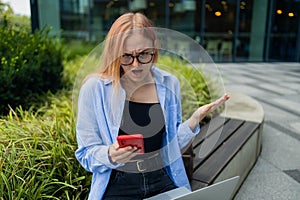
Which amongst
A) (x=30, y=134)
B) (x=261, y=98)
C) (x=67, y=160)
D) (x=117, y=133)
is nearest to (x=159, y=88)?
(x=117, y=133)

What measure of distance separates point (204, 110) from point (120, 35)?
54 centimetres

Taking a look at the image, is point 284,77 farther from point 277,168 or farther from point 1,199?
point 1,199

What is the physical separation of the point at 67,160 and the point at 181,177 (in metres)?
0.76

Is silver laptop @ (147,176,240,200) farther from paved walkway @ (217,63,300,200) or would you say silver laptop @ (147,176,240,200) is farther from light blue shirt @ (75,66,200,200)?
paved walkway @ (217,63,300,200)

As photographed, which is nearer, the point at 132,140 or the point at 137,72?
the point at 132,140

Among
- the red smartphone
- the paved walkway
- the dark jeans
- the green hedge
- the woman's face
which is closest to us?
the red smartphone

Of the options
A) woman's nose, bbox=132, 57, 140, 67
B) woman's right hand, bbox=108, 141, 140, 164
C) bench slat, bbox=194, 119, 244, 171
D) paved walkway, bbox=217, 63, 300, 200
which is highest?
woman's nose, bbox=132, 57, 140, 67

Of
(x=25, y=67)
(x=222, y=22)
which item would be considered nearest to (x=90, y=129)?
(x=25, y=67)

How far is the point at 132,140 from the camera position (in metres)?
1.04

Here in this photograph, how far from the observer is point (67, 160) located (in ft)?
6.27

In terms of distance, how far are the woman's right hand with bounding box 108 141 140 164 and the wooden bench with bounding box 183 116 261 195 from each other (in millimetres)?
581

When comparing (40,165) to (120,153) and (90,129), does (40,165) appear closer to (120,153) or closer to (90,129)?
(90,129)

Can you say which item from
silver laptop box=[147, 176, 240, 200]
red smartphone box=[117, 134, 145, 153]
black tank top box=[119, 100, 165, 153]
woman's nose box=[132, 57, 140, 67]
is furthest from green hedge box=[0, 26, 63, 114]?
silver laptop box=[147, 176, 240, 200]

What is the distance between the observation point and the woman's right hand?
109 centimetres
